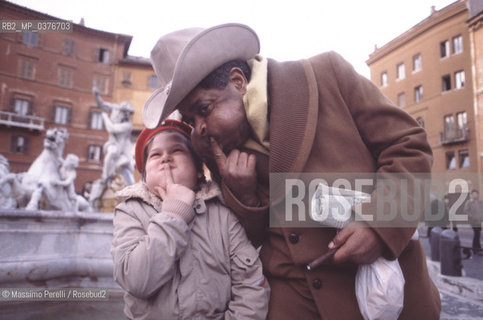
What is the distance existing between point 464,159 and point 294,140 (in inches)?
1129

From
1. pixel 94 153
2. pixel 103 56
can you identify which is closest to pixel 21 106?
pixel 94 153

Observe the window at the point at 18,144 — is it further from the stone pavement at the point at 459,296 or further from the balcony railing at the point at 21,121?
the stone pavement at the point at 459,296

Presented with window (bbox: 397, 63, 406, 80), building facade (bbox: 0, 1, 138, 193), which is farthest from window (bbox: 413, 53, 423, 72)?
building facade (bbox: 0, 1, 138, 193)

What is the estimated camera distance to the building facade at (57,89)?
30.7 metres

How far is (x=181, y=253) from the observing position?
4.38 feet

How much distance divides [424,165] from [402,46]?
2965cm

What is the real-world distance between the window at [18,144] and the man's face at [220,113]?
35448mm

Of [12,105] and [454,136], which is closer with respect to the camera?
[454,136]

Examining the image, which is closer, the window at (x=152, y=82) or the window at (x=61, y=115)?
the window at (x=61, y=115)

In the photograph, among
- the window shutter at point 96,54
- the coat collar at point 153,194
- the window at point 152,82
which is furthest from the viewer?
the window at point 152,82

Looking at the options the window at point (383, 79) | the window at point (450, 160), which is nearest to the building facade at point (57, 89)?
the window at point (383, 79)

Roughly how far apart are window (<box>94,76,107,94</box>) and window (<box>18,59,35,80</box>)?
5.55 metres

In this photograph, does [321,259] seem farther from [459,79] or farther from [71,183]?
[459,79]

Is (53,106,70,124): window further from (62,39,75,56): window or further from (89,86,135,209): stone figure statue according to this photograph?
(89,86,135,209): stone figure statue
